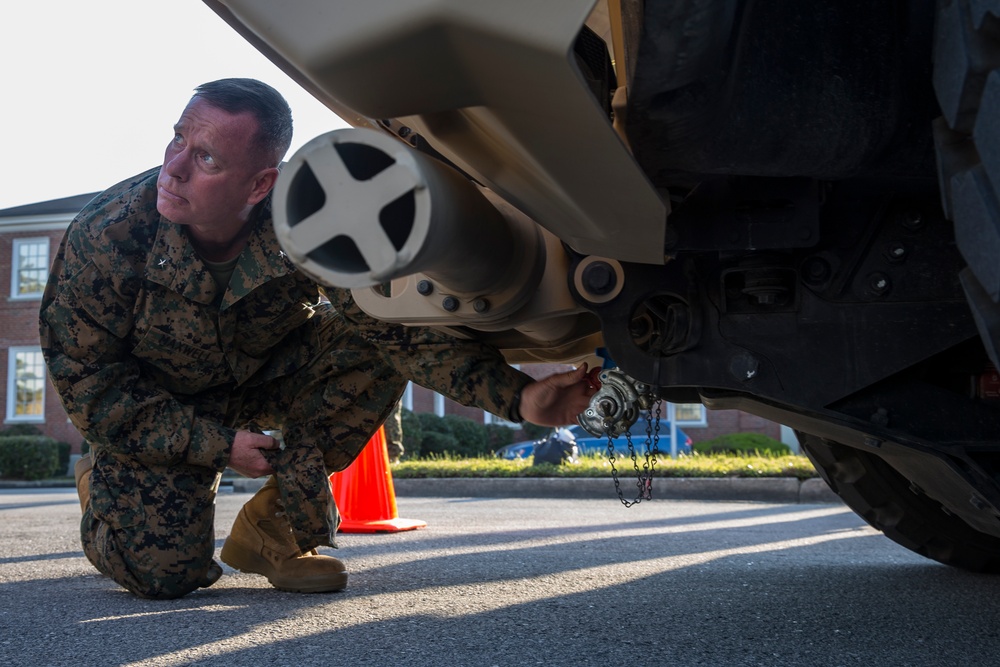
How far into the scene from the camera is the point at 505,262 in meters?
1.89

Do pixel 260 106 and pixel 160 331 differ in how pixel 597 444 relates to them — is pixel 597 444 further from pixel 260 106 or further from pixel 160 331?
pixel 260 106

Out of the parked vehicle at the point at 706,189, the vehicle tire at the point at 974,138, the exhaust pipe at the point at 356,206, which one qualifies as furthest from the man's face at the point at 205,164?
the vehicle tire at the point at 974,138

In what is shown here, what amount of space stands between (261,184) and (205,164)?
18 cm

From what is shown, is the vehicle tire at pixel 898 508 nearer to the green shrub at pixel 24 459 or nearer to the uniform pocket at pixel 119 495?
the uniform pocket at pixel 119 495

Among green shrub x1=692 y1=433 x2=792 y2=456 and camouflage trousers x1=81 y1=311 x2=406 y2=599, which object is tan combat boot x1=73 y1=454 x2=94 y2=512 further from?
green shrub x1=692 y1=433 x2=792 y2=456

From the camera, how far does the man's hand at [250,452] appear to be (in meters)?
2.80

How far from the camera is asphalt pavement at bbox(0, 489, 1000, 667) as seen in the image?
6.39 ft

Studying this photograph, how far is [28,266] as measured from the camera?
2630cm

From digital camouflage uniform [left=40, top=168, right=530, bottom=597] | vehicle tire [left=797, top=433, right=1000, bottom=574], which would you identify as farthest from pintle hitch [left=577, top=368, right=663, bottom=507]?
vehicle tire [left=797, top=433, right=1000, bottom=574]

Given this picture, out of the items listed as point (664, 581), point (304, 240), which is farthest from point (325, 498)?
point (304, 240)

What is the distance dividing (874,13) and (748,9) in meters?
0.22

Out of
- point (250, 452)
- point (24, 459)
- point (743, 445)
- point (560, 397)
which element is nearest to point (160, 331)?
point (250, 452)

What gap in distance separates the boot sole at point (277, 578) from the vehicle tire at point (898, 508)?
1.39 meters

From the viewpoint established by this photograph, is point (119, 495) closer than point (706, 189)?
No
